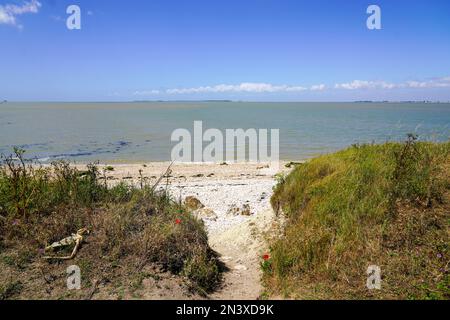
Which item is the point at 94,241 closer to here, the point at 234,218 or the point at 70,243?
the point at 70,243

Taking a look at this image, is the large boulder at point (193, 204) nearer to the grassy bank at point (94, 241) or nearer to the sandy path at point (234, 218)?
the sandy path at point (234, 218)

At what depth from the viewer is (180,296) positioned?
525 centimetres

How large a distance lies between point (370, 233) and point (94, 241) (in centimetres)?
487

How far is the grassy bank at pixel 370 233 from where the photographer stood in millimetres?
5039

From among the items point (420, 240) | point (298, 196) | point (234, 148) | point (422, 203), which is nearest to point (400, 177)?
point (422, 203)

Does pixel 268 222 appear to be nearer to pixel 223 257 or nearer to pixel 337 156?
pixel 223 257

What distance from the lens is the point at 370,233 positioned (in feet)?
19.1

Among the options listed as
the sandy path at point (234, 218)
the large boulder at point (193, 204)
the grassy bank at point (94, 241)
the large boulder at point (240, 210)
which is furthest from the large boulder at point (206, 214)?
the grassy bank at point (94, 241)

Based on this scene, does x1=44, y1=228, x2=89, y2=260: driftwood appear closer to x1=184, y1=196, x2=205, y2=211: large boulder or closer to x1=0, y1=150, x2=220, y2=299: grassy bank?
x1=0, y1=150, x2=220, y2=299: grassy bank

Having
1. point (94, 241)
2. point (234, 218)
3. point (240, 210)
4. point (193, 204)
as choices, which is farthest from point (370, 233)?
point (193, 204)

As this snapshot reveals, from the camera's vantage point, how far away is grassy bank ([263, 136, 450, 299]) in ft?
16.5

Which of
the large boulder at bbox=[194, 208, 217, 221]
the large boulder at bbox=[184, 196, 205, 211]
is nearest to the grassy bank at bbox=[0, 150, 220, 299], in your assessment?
the large boulder at bbox=[194, 208, 217, 221]

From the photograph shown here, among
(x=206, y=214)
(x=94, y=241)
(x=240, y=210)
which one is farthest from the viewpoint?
(x=240, y=210)

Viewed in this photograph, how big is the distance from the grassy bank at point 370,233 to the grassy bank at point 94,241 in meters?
1.60
